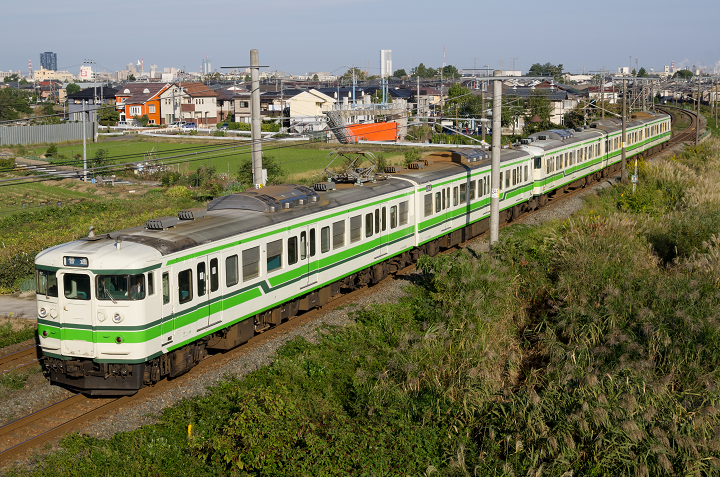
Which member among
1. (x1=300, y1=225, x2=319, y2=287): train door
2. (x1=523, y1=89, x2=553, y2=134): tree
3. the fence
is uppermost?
(x1=523, y1=89, x2=553, y2=134): tree

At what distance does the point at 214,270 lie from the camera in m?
12.9

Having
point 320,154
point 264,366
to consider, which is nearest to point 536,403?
point 264,366

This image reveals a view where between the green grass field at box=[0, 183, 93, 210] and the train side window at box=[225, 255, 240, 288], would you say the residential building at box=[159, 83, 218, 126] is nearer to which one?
the green grass field at box=[0, 183, 93, 210]

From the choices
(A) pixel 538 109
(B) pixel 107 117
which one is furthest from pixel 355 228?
(B) pixel 107 117

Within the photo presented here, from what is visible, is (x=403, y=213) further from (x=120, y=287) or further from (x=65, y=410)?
(x=65, y=410)

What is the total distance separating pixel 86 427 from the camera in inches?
432

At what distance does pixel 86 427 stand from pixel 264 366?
3319 mm

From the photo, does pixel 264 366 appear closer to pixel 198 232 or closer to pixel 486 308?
pixel 198 232

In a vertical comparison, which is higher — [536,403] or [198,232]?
[198,232]

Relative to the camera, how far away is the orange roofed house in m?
97.2

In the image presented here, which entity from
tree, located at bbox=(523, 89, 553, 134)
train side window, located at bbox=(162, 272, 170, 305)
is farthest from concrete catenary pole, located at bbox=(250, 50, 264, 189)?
tree, located at bbox=(523, 89, 553, 134)

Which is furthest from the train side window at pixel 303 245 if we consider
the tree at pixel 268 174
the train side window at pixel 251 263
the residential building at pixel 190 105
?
the residential building at pixel 190 105

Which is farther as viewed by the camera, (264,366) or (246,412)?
(264,366)

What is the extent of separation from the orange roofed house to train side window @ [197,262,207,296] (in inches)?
3429
